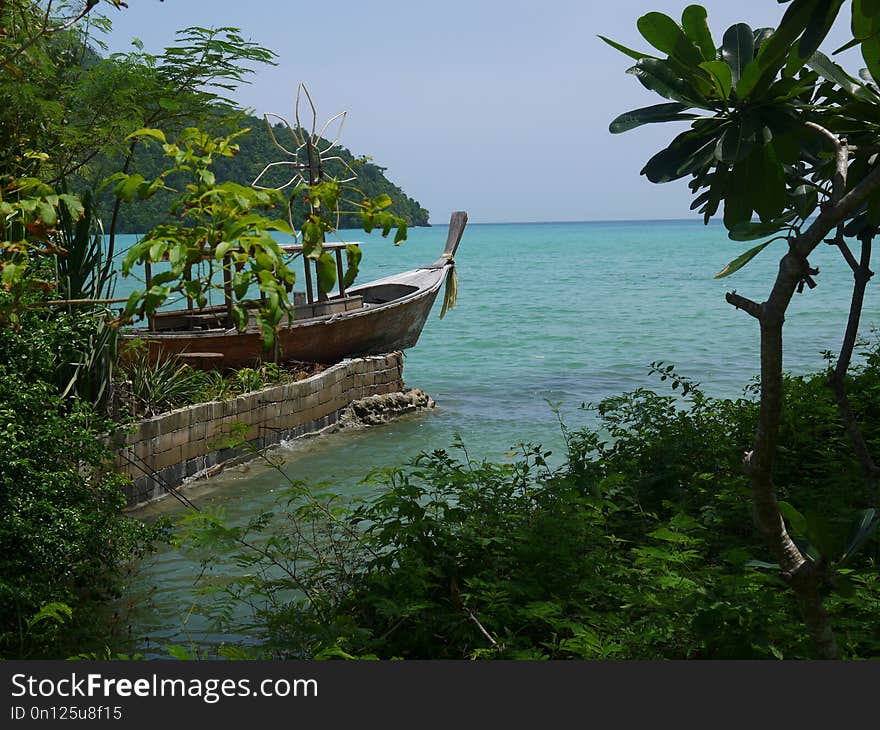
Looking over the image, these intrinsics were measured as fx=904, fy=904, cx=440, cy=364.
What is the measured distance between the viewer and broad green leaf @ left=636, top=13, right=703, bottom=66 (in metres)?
→ 2.39

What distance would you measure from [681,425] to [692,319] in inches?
783

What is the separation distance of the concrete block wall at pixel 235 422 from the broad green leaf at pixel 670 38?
396cm

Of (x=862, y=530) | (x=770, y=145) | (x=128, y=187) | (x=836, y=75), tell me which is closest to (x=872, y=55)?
(x=836, y=75)

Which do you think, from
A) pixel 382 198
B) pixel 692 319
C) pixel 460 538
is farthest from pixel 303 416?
pixel 692 319

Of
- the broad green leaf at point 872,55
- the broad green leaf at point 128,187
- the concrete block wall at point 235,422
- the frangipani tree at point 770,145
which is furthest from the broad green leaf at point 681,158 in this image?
the concrete block wall at point 235,422

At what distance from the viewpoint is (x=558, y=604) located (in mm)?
3535

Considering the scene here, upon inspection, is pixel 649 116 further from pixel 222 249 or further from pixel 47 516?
pixel 47 516

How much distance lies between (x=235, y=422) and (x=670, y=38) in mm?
4467

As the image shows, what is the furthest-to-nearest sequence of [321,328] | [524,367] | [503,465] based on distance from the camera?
[524,367] → [321,328] → [503,465]

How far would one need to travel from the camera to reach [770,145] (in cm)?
259

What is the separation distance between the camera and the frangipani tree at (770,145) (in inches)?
85.1

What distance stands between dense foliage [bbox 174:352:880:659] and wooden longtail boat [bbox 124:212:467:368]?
4.73 m

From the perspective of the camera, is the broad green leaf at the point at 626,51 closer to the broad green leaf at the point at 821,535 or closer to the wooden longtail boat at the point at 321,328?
the broad green leaf at the point at 821,535

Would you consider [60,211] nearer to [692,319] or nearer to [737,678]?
[737,678]
